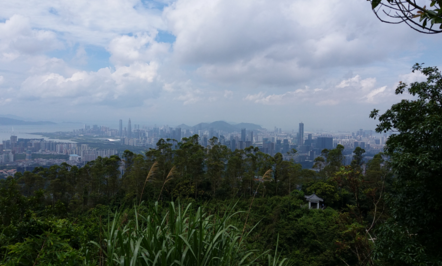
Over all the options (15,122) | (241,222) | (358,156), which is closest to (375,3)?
(241,222)

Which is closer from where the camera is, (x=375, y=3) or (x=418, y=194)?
(x=375, y=3)

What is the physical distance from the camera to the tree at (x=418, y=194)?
114 inches

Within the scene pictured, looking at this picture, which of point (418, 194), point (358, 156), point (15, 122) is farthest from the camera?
point (15, 122)

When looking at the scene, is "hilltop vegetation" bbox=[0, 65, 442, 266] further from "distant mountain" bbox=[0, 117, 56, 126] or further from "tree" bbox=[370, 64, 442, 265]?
"distant mountain" bbox=[0, 117, 56, 126]

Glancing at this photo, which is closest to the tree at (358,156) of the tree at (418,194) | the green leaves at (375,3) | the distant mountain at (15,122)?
the tree at (418,194)

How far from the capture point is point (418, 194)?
309cm

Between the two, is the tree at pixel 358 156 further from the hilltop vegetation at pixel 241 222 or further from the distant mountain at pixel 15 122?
the distant mountain at pixel 15 122

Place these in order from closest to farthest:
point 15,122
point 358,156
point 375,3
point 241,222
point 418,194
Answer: point 375,3 → point 241,222 → point 418,194 → point 358,156 → point 15,122

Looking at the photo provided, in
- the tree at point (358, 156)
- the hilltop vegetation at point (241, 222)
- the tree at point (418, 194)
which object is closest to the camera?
the hilltop vegetation at point (241, 222)

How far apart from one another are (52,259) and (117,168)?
1121cm

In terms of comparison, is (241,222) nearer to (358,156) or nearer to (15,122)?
(358,156)

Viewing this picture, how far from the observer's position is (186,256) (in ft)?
4.82

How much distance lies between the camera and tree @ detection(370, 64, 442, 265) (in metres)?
2.89

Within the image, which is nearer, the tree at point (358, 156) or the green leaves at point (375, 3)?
the green leaves at point (375, 3)
